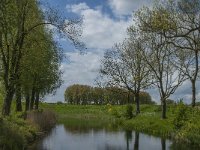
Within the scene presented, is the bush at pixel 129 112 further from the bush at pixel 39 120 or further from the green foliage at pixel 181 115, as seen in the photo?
the green foliage at pixel 181 115

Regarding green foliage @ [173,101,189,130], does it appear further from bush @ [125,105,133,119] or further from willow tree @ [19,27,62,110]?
bush @ [125,105,133,119]

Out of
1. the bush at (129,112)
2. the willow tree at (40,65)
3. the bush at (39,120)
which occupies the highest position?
the willow tree at (40,65)

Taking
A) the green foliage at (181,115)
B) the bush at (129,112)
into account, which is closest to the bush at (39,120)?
the green foliage at (181,115)

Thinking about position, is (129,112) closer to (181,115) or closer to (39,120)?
(39,120)

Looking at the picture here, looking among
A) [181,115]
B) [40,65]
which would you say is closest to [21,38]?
[40,65]

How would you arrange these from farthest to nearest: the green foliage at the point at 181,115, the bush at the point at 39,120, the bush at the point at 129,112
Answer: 1. the bush at the point at 129,112
2. the green foliage at the point at 181,115
3. the bush at the point at 39,120

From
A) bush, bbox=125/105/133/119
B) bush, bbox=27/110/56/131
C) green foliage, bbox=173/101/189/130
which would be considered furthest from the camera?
bush, bbox=125/105/133/119

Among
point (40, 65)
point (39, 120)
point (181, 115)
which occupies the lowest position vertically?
point (39, 120)

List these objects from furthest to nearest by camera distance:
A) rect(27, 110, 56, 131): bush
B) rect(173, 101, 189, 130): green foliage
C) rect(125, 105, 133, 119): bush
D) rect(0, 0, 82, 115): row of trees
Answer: rect(125, 105, 133, 119): bush < rect(173, 101, 189, 130): green foliage < rect(27, 110, 56, 131): bush < rect(0, 0, 82, 115): row of trees

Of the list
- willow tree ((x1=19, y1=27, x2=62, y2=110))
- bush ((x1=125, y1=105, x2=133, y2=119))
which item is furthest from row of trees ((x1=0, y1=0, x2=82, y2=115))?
bush ((x1=125, y1=105, x2=133, y2=119))

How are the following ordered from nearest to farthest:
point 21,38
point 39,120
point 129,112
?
point 21,38 < point 39,120 < point 129,112

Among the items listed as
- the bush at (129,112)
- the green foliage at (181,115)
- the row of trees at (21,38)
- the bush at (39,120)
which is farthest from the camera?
the bush at (129,112)

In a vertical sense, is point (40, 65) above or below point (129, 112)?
above

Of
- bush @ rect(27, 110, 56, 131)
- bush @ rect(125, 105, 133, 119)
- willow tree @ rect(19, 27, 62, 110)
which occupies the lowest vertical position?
bush @ rect(27, 110, 56, 131)
